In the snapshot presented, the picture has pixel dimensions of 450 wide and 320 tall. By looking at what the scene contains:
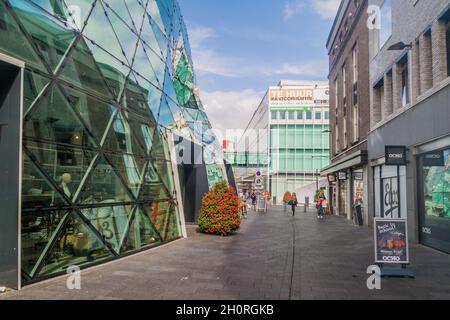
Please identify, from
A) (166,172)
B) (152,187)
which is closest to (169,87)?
(166,172)

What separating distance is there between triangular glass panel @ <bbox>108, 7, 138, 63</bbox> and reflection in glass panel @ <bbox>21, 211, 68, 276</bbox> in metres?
6.35

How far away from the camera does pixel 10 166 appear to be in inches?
272

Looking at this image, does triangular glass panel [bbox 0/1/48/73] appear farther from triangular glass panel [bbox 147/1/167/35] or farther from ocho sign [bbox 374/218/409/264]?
triangular glass panel [bbox 147/1/167/35]

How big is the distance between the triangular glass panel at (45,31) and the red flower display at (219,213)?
802cm

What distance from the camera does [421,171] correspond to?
1401cm

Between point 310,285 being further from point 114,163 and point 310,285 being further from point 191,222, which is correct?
point 191,222

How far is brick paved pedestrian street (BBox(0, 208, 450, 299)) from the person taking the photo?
6.88 metres

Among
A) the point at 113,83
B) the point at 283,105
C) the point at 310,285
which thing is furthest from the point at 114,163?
the point at 283,105

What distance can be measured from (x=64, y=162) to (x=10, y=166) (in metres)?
1.51

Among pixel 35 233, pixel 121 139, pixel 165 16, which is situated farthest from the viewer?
pixel 165 16

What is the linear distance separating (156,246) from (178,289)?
17.2ft

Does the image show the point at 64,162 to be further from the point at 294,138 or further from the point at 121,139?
the point at 294,138

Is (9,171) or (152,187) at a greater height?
(9,171)

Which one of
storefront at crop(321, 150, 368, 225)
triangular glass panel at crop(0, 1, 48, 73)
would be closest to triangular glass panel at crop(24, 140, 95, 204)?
triangular glass panel at crop(0, 1, 48, 73)
